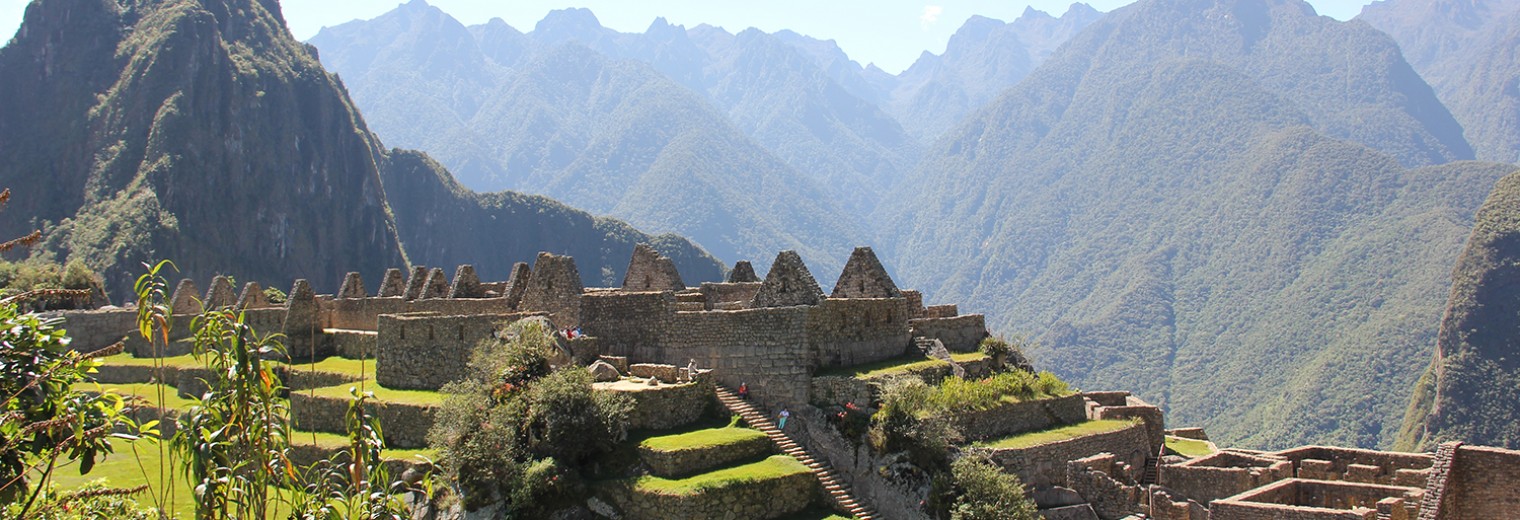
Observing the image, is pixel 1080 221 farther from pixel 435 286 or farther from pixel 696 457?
pixel 696 457

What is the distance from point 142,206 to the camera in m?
154

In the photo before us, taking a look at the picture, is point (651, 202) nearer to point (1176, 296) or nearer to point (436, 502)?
point (1176, 296)

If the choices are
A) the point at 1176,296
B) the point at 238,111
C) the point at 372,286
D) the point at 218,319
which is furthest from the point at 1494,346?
the point at 238,111

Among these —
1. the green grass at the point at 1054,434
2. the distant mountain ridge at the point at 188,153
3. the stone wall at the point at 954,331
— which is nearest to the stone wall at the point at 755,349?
the green grass at the point at 1054,434

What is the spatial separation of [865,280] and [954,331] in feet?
8.34

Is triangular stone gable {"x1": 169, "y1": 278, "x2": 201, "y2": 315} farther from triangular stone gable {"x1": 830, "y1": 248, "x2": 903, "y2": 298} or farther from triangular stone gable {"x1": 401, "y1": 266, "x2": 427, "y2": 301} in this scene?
triangular stone gable {"x1": 830, "y1": 248, "x2": 903, "y2": 298}

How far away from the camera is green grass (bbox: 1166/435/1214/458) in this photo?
100.0 ft

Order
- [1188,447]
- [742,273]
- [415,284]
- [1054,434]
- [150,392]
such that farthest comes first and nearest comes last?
1. [415,284]
2. [742,273]
3. [150,392]
4. [1188,447]
5. [1054,434]

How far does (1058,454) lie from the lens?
82.8 ft

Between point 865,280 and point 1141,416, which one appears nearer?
point 1141,416

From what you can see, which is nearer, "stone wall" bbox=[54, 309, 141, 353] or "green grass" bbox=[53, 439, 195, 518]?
"green grass" bbox=[53, 439, 195, 518]

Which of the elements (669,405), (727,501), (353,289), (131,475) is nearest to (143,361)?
(353,289)

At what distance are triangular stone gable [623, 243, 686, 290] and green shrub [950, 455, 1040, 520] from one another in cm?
1237

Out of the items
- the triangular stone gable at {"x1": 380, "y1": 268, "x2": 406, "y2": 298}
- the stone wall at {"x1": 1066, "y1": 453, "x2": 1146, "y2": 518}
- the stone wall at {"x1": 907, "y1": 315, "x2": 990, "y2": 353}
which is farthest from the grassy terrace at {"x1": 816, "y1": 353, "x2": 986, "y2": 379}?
the triangular stone gable at {"x1": 380, "y1": 268, "x2": 406, "y2": 298}
